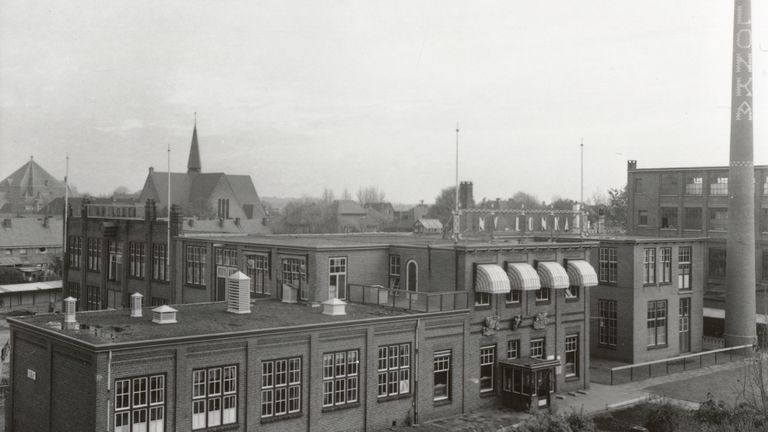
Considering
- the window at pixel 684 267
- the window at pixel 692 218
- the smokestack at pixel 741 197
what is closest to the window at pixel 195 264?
the window at pixel 684 267

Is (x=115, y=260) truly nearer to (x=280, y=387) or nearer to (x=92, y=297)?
(x=92, y=297)

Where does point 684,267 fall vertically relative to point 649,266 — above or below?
below

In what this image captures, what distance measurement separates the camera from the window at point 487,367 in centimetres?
3700

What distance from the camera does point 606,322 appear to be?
49.6 metres

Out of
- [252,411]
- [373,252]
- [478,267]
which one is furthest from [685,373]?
[252,411]

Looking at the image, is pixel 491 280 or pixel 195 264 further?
pixel 195 264

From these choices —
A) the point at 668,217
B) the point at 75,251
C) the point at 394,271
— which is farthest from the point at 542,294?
the point at 75,251

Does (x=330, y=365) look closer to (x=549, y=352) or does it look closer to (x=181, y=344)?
(x=181, y=344)

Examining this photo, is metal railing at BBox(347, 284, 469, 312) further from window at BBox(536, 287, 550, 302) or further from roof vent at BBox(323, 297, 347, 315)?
window at BBox(536, 287, 550, 302)

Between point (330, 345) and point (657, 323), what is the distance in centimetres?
2811

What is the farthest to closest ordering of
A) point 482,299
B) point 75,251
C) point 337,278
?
point 75,251
point 337,278
point 482,299

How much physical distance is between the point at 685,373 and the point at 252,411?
29.7 meters

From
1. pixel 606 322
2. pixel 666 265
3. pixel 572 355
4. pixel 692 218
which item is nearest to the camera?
pixel 572 355

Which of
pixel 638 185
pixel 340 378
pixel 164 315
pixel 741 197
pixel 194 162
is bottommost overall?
pixel 340 378
